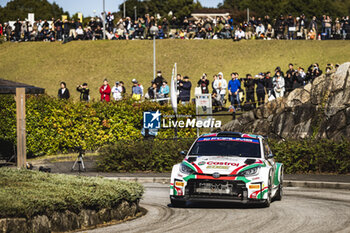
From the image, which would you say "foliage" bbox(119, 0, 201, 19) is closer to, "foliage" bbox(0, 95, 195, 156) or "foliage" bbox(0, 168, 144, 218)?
"foliage" bbox(0, 95, 195, 156)

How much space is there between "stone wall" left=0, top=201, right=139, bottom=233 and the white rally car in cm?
122

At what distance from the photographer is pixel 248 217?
1198 centimetres

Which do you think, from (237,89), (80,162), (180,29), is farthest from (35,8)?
(80,162)

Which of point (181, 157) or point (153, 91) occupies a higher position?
point (153, 91)

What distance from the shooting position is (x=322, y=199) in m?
15.2

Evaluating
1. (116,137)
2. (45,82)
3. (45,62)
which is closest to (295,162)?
(116,137)

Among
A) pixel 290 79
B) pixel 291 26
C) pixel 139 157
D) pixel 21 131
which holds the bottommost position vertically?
pixel 139 157

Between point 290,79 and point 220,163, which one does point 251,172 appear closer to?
point 220,163

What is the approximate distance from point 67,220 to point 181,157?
38.6ft

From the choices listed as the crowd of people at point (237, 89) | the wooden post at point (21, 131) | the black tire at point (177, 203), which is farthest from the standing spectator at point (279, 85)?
the black tire at point (177, 203)

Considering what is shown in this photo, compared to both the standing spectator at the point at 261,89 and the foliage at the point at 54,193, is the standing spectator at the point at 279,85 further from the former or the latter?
the foliage at the point at 54,193

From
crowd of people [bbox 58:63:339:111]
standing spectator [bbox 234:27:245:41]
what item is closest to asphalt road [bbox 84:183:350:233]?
crowd of people [bbox 58:63:339:111]

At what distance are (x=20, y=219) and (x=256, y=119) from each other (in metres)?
19.4

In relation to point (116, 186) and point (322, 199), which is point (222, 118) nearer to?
point (322, 199)
